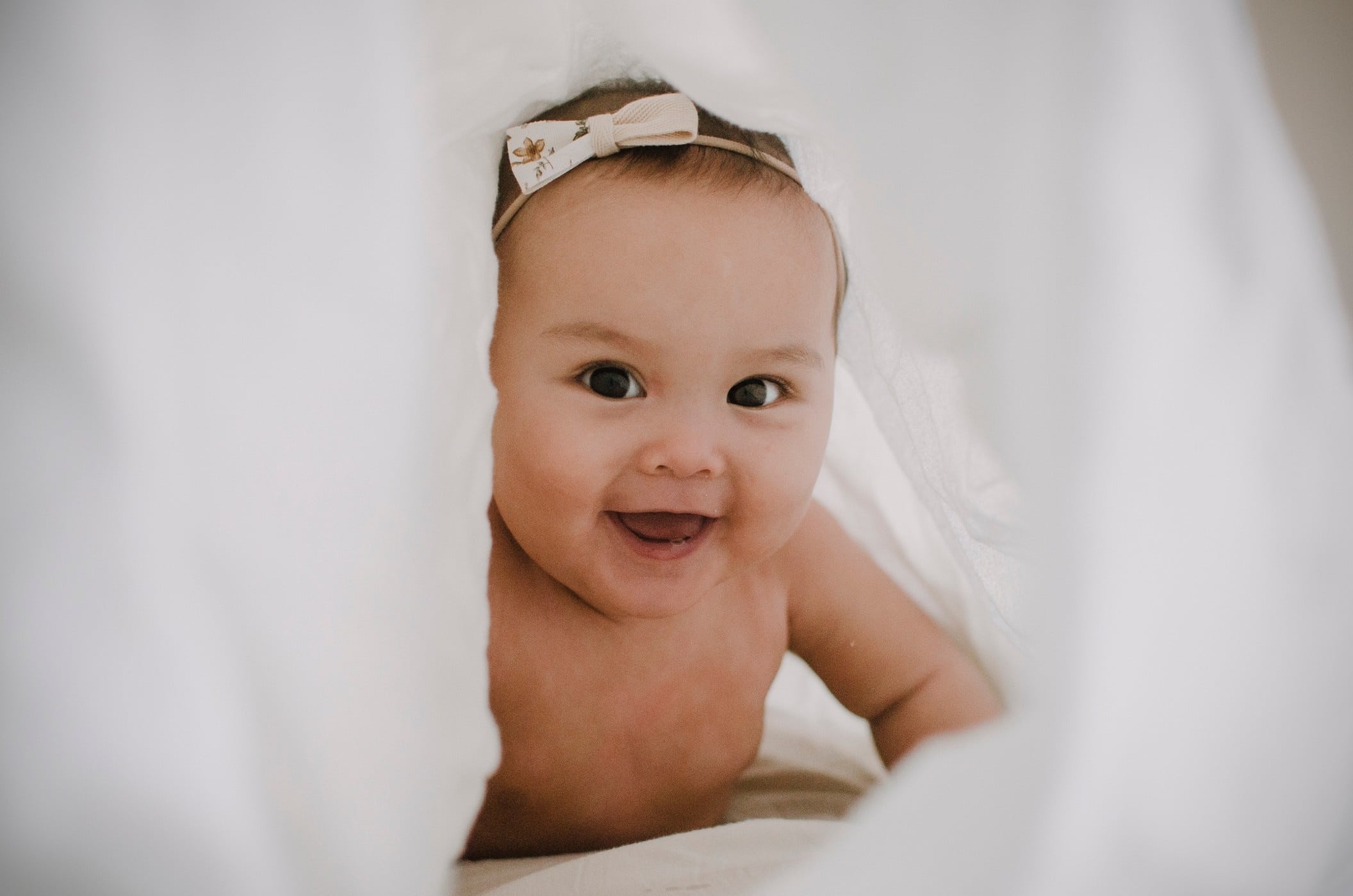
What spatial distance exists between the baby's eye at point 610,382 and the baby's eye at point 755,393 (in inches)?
3.2

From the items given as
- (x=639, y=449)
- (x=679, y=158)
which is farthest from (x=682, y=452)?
(x=679, y=158)

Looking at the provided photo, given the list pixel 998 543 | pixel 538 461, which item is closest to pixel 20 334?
pixel 538 461

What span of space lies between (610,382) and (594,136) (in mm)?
198

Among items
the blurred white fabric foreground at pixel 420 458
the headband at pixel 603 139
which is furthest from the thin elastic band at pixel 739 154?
the blurred white fabric foreground at pixel 420 458

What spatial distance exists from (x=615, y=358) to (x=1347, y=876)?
0.55 m

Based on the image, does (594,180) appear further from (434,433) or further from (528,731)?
(528,731)

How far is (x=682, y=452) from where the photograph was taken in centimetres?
69

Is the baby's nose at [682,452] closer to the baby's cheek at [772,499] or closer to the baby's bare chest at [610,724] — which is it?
the baby's cheek at [772,499]

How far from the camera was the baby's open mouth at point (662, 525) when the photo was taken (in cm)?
75

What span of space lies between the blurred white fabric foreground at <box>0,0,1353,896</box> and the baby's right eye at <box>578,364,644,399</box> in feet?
0.73

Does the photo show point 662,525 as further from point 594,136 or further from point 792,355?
point 594,136

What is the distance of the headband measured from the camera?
712 mm

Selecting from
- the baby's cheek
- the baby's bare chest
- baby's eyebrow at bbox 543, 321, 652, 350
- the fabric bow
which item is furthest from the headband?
the baby's bare chest

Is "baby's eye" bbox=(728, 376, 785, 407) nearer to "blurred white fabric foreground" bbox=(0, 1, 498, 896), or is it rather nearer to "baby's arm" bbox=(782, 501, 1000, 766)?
"baby's arm" bbox=(782, 501, 1000, 766)
